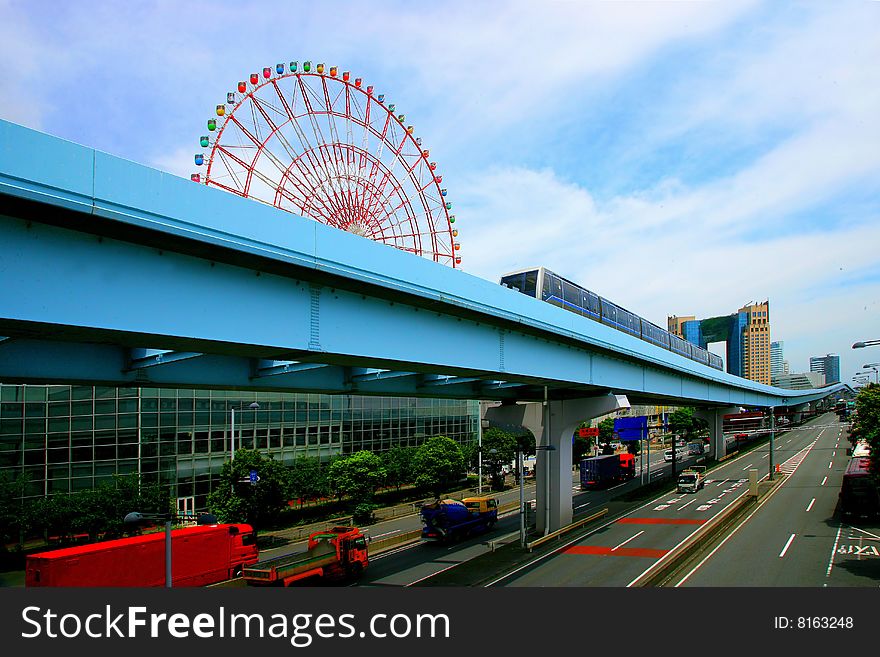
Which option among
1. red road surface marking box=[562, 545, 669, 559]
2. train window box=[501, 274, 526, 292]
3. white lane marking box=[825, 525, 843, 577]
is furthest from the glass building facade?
white lane marking box=[825, 525, 843, 577]

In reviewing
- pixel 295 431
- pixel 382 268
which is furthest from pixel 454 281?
pixel 295 431

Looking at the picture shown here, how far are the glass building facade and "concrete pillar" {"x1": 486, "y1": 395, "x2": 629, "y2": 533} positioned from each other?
2150 centimetres

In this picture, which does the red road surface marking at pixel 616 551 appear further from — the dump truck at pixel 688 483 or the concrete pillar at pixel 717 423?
the concrete pillar at pixel 717 423

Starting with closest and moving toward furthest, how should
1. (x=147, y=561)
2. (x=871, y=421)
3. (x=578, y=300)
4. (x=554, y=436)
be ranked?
1. (x=147, y=561)
2. (x=871, y=421)
3. (x=578, y=300)
4. (x=554, y=436)

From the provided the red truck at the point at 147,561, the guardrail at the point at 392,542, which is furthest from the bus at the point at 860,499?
the red truck at the point at 147,561

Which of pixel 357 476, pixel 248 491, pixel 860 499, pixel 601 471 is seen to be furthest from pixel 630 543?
pixel 601 471

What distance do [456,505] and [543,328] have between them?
1578 cm

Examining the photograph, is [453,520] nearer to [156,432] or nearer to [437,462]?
[437,462]

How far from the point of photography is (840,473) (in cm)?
5628

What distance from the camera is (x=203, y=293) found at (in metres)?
12.0

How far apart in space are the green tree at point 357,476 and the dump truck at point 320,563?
17.7 metres

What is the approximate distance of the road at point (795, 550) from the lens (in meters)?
21.9

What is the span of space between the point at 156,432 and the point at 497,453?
107 feet

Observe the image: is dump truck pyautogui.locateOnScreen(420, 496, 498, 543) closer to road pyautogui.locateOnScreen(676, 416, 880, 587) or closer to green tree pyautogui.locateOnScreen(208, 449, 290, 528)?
green tree pyautogui.locateOnScreen(208, 449, 290, 528)
